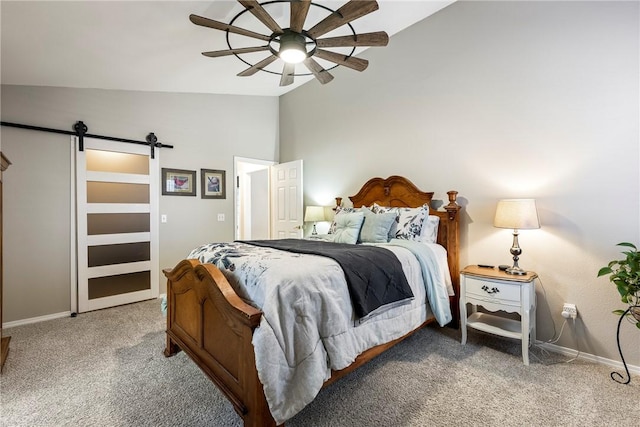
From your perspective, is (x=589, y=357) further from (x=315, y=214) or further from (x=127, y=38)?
(x=127, y=38)

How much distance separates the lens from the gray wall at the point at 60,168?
3000mm

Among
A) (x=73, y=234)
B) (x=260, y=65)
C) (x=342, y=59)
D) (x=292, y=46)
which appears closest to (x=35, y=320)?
(x=73, y=234)

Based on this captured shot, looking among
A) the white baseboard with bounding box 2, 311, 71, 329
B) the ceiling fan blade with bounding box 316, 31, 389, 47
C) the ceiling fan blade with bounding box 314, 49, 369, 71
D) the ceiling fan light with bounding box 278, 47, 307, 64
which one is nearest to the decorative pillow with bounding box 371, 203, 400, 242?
the ceiling fan blade with bounding box 314, 49, 369, 71

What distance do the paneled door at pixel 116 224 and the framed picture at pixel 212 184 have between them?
0.62 m

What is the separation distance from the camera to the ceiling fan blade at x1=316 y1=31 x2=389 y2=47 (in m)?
2.19

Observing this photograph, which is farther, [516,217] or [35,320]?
[35,320]

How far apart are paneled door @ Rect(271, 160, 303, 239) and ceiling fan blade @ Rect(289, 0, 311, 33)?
2563 millimetres

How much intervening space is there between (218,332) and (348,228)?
5.59 feet

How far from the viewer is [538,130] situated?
8.36 ft

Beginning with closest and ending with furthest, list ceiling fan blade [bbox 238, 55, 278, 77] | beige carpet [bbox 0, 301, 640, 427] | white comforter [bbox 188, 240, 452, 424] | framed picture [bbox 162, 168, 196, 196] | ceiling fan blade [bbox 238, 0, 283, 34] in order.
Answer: white comforter [bbox 188, 240, 452, 424] < beige carpet [bbox 0, 301, 640, 427] < ceiling fan blade [bbox 238, 0, 283, 34] < ceiling fan blade [bbox 238, 55, 278, 77] < framed picture [bbox 162, 168, 196, 196]

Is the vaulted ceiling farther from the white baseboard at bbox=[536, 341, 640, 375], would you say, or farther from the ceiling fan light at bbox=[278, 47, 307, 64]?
the white baseboard at bbox=[536, 341, 640, 375]

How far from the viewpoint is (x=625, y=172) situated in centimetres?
217

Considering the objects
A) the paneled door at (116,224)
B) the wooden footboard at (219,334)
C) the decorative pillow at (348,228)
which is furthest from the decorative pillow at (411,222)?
the paneled door at (116,224)

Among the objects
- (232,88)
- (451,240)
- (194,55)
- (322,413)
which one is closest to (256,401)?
(322,413)
